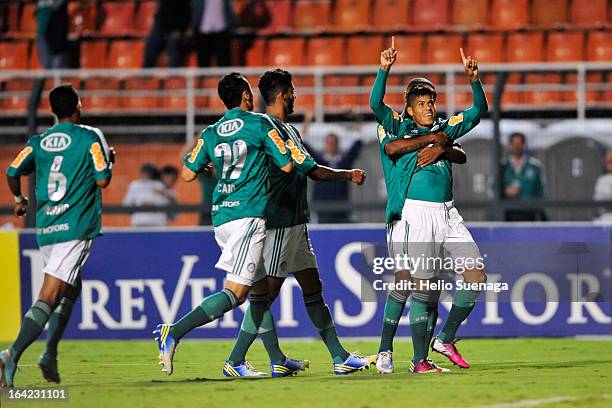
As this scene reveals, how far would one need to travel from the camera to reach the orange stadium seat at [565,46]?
16.0 metres

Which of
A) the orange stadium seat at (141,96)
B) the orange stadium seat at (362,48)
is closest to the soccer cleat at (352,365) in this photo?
the orange stadium seat at (141,96)

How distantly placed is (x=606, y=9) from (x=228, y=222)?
10.1 metres

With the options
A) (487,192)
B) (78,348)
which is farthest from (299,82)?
(78,348)

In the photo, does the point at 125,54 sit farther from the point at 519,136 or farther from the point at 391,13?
the point at 519,136

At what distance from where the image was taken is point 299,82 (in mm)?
12672

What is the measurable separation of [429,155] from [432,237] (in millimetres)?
570

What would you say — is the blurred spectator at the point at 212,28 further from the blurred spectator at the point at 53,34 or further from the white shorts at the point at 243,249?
the white shorts at the point at 243,249

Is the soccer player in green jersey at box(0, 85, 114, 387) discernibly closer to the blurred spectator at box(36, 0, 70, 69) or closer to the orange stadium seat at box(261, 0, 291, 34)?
the blurred spectator at box(36, 0, 70, 69)

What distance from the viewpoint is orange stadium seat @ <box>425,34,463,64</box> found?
16.1 meters

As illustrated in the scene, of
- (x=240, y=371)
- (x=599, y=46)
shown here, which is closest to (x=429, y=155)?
(x=240, y=371)

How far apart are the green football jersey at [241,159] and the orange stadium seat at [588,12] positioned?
9567 millimetres

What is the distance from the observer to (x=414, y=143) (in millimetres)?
8359

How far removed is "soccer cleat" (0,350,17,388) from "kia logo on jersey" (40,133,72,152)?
4.56ft

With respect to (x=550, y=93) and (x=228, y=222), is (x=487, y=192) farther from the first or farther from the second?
(x=228, y=222)
